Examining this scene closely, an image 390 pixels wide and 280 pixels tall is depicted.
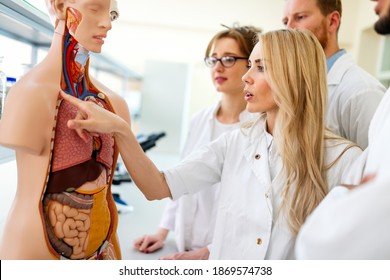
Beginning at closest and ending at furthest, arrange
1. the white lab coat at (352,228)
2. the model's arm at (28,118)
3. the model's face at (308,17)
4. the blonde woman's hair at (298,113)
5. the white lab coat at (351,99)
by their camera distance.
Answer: the white lab coat at (352,228)
the model's arm at (28,118)
the blonde woman's hair at (298,113)
the white lab coat at (351,99)
the model's face at (308,17)

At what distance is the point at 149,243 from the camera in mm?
1873

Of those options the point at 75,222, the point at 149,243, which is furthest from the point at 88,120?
the point at 149,243

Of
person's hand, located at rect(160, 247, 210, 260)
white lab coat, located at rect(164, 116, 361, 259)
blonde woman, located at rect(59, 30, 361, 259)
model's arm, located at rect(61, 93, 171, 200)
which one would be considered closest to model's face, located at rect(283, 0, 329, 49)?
blonde woman, located at rect(59, 30, 361, 259)

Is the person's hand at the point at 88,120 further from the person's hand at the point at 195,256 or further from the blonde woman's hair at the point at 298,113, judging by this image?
the person's hand at the point at 195,256

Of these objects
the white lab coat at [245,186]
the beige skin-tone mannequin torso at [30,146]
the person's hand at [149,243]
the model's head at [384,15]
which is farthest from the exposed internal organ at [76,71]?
the person's hand at [149,243]

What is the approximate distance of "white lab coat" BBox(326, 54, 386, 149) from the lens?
62.0 inches

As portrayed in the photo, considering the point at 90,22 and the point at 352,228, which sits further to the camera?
the point at 90,22

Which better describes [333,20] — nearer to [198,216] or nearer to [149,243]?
[198,216]

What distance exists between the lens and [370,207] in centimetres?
75

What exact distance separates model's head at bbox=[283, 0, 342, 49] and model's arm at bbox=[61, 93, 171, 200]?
3.40ft

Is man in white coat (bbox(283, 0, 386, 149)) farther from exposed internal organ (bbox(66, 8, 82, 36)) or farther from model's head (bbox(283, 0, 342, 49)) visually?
exposed internal organ (bbox(66, 8, 82, 36))

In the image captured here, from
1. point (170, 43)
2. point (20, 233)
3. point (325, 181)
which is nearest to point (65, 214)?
point (20, 233)

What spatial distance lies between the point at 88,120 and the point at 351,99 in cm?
115

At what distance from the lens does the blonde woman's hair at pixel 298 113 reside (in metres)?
1.28
